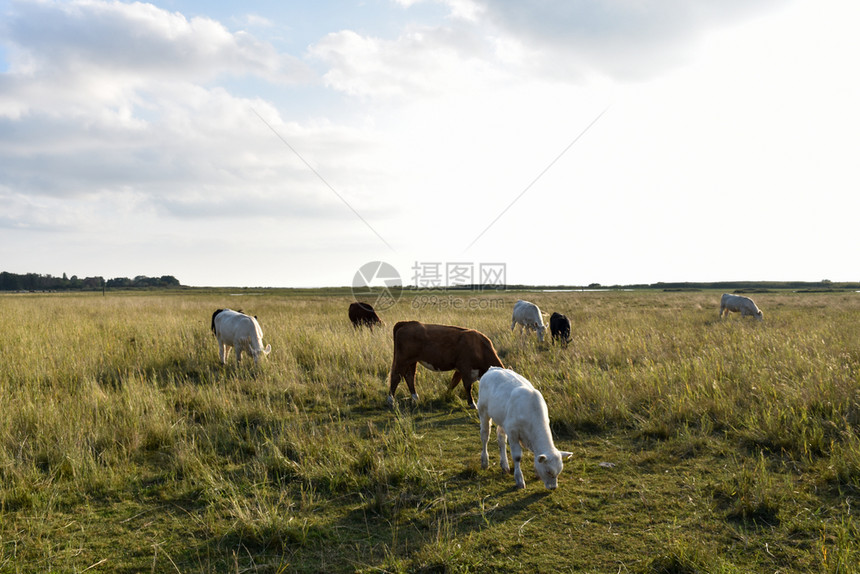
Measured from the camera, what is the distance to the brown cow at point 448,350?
7707 millimetres

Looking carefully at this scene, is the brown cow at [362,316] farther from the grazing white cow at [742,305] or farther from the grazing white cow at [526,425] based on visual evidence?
the grazing white cow at [742,305]

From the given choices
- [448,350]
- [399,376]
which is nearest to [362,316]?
[399,376]

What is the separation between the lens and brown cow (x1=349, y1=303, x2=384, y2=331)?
56.8 ft

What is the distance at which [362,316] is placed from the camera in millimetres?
17812

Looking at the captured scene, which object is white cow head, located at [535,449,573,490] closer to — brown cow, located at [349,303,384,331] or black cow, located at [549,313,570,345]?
black cow, located at [549,313,570,345]

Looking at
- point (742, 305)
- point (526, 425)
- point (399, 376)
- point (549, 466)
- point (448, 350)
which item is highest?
point (742, 305)

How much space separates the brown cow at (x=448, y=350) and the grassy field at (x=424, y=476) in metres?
0.85

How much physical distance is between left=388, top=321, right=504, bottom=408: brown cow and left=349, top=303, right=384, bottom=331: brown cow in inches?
354

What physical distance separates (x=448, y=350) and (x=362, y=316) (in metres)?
10.4

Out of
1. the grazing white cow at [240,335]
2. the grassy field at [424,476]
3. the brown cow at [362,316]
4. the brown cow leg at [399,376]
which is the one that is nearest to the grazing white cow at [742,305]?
the grassy field at [424,476]

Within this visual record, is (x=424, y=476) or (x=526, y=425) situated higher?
(x=526, y=425)

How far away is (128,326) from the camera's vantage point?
1599 cm

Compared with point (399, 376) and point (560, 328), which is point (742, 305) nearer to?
point (560, 328)

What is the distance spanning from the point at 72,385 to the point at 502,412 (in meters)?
8.45
